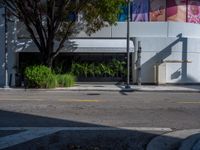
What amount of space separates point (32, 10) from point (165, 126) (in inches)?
688

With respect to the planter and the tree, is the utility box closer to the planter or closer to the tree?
the planter

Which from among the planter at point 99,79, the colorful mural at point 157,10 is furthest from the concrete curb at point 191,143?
the colorful mural at point 157,10

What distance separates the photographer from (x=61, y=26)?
30.4 m

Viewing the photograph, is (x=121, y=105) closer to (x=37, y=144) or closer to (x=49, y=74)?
(x=37, y=144)

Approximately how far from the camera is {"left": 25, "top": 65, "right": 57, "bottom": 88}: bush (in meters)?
28.1

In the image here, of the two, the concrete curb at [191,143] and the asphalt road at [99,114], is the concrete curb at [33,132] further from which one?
the concrete curb at [191,143]

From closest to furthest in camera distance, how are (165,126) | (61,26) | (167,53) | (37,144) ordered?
(37,144)
(165,126)
(61,26)
(167,53)

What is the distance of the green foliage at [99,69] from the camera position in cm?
3269

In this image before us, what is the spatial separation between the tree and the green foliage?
2.62 meters

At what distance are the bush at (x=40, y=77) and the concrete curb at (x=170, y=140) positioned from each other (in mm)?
17169

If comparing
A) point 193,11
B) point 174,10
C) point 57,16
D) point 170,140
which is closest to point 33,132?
point 170,140

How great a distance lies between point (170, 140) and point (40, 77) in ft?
60.1

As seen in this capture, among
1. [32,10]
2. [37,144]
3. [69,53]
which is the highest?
[32,10]

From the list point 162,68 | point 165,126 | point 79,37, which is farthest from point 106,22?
point 165,126
